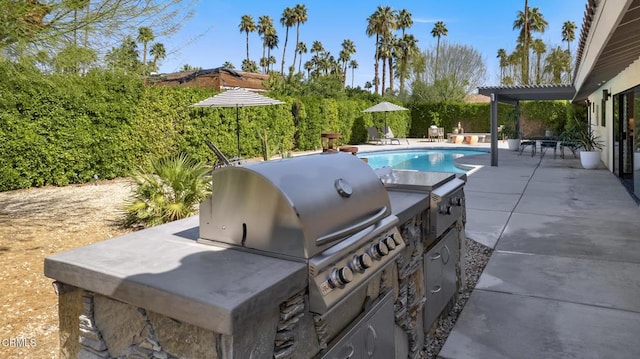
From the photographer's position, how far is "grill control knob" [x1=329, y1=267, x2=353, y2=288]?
1.76 metres

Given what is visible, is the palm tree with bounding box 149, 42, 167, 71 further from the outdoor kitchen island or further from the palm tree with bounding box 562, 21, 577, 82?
the palm tree with bounding box 562, 21, 577, 82

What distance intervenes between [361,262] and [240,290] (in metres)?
0.68

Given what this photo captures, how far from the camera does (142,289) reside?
1.51 metres

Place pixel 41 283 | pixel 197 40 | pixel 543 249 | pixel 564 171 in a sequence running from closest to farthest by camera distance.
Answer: pixel 41 283 → pixel 543 249 → pixel 197 40 → pixel 564 171

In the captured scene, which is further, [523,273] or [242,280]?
[523,273]

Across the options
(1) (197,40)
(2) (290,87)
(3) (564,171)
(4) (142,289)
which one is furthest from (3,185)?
(2) (290,87)

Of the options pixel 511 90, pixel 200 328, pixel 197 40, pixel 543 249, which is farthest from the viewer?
pixel 511 90

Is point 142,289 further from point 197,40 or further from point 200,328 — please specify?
point 197,40

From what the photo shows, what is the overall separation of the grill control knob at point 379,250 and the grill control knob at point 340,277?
11.2 inches

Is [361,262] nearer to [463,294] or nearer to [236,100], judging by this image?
[463,294]

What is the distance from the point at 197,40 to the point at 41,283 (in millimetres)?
3858

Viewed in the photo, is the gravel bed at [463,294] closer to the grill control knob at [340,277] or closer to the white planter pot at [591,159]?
the grill control knob at [340,277]

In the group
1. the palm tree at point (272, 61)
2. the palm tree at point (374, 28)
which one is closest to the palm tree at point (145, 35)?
the palm tree at point (374, 28)

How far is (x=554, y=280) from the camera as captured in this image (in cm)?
420
